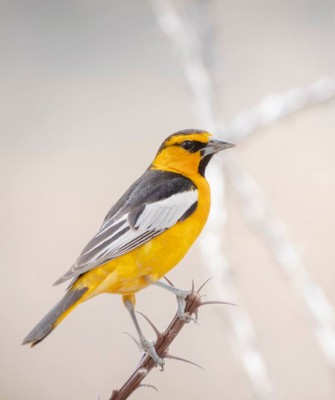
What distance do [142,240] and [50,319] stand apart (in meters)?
0.62

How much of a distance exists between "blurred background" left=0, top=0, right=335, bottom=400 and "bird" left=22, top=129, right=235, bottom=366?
0.47 metres

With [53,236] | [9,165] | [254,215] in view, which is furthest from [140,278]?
[9,165]

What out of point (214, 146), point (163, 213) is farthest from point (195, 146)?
point (163, 213)

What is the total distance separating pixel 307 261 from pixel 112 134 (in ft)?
11.9

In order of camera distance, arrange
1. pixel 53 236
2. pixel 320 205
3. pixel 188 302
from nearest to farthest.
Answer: pixel 188 302, pixel 320 205, pixel 53 236

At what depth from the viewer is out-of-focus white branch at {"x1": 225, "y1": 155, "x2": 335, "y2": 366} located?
4.29 m

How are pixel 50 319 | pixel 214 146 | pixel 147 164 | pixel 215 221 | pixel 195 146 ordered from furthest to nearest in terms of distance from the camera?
pixel 147 164 → pixel 215 221 → pixel 195 146 → pixel 214 146 → pixel 50 319

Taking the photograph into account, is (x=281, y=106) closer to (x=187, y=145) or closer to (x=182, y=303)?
(x=187, y=145)

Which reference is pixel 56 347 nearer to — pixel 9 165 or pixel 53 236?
pixel 53 236

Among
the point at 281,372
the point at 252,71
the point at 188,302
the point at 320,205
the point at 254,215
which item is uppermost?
the point at 252,71

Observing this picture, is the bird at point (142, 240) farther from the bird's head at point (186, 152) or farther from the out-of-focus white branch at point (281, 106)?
the out-of-focus white branch at point (281, 106)

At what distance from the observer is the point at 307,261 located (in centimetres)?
756

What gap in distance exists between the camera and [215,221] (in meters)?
4.48

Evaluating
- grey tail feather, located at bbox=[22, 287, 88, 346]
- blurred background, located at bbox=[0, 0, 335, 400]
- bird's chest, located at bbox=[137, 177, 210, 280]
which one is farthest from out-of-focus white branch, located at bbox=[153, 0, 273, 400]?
grey tail feather, located at bbox=[22, 287, 88, 346]
